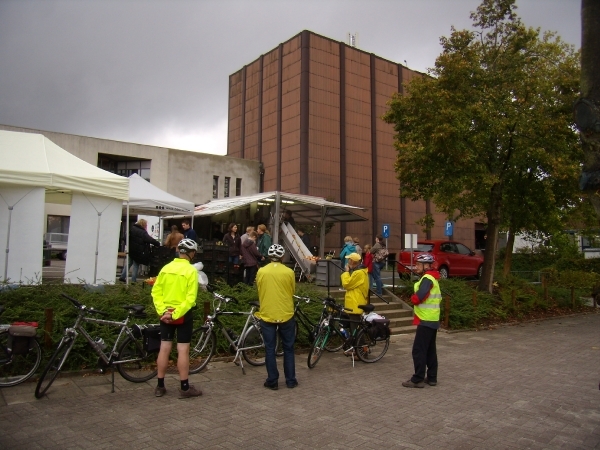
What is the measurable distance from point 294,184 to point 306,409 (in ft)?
98.4

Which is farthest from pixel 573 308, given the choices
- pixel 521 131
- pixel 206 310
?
pixel 206 310

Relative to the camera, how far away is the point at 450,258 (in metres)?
19.0

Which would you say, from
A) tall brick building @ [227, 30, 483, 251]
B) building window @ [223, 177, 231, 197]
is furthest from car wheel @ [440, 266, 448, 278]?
building window @ [223, 177, 231, 197]

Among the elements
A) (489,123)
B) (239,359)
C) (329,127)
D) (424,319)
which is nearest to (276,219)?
(489,123)

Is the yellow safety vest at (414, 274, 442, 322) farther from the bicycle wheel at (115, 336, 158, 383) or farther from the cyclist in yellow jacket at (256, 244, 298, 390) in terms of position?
the bicycle wheel at (115, 336, 158, 383)

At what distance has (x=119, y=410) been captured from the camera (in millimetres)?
5465

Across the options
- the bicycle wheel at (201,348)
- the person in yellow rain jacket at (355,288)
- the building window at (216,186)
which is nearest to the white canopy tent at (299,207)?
the person in yellow rain jacket at (355,288)

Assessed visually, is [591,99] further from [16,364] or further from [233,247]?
[233,247]

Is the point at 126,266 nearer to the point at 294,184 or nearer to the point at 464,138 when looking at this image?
the point at 464,138

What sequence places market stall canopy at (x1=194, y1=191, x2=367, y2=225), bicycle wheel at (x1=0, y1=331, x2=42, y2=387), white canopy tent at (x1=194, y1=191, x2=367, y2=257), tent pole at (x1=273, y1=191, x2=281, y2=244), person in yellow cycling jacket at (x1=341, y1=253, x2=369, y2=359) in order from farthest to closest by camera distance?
market stall canopy at (x1=194, y1=191, x2=367, y2=225), white canopy tent at (x1=194, y1=191, x2=367, y2=257), tent pole at (x1=273, y1=191, x2=281, y2=244), person in yellow cycling jacket at (x1=341, y1=253, x2=369, y2=359), bicycle wheel at (x1=0, y1=331, x2=42, y2=387)

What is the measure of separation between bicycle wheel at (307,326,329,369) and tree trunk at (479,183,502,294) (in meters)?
9.41

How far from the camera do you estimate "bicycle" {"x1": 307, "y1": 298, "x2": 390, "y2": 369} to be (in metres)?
7.95

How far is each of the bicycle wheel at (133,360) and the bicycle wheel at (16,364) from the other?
102 centimetres

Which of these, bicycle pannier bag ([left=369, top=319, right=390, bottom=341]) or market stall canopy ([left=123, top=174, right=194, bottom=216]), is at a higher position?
market stall canopy ([left=123, top=174, right=194, bottom=216])
